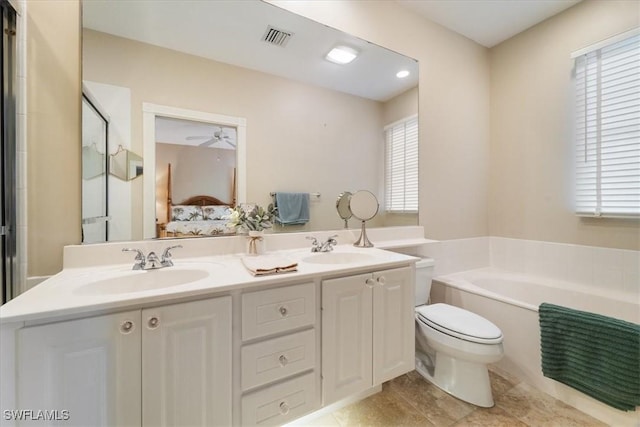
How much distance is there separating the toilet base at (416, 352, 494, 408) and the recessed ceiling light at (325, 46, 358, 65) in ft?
6.74

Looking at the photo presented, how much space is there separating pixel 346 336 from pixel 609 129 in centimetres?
230

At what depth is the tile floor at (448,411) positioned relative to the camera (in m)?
1.38

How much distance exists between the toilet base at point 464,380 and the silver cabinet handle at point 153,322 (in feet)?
5.29

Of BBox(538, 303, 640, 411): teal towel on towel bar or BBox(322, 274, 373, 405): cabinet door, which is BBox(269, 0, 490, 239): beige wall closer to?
BBox(538, 303, 640, 411): teal towel on towel bar

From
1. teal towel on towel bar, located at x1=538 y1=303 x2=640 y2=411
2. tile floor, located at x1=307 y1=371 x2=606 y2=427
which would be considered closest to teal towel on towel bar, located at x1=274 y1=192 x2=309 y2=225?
tile floor, located at x1=307 y1=371 x2=606 y2=427

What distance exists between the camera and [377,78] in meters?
1.99

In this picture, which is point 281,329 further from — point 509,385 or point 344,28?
point 344,28

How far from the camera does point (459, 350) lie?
1.46 metres

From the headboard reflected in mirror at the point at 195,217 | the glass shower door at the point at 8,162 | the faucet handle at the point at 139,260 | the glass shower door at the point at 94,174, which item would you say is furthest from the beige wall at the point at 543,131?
the glass shower door at the point at 8,162

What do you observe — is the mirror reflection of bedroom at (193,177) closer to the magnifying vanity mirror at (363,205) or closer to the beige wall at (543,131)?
the magnifying vanity mirror at (363,205)

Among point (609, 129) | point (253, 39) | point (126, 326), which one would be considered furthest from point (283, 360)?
point (609, 129)

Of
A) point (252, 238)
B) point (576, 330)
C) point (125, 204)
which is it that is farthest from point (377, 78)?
point (576, 330)

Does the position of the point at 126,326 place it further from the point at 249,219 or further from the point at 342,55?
the point at 342,55

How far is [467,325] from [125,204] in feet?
6.41
